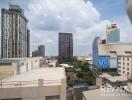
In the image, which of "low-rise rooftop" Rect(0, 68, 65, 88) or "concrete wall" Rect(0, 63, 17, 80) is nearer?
"low-rise rooftop" Rect(0, 68, 65, 88)

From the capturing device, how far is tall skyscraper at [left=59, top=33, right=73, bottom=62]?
95438 millimetres

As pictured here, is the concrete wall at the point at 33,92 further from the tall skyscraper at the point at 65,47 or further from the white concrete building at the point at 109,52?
the tall skyscraper at the point at 65,47

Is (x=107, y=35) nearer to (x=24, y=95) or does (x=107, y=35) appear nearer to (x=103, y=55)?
(x=103, y=55)

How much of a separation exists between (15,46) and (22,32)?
5.71 metres

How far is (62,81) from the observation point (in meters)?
10.8

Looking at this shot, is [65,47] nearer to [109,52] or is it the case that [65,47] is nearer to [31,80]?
[109,52]

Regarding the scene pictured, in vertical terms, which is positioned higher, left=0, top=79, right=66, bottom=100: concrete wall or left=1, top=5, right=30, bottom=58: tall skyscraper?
left=1, top=5, right=30, bottom=58: tall skyscraper

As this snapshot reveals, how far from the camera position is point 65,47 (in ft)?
317

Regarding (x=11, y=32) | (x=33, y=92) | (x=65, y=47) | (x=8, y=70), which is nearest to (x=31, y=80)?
(x=33, y=92)

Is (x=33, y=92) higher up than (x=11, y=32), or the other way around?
(x=11, y=32)

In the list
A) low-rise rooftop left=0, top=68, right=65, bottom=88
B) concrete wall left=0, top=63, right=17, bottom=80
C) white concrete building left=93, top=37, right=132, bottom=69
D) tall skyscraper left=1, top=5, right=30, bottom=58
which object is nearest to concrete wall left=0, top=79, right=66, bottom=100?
low-rise rooftop left=0, top=68, right=65, bottom=88

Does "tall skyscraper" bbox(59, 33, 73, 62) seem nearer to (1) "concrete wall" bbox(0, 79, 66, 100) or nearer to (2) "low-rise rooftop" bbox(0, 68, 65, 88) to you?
(2) "low-rise rooftop" bbox(0, 68, 65, 88)

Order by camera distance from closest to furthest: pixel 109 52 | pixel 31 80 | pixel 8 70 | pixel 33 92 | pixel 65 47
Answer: pixel 33 92, pixel 31 80, pixel 8 70, pixel 109 52, pixel 65 47

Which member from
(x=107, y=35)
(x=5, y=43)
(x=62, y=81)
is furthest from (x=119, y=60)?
(x=62, y=81)
